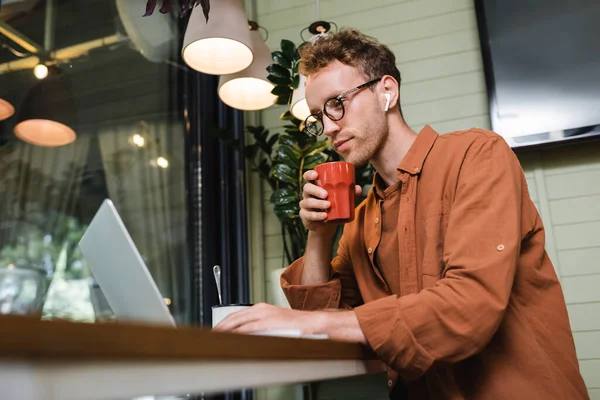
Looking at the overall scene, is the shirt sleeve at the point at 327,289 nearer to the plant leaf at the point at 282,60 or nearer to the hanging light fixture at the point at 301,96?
the hanging light fixture at the point at 301,96

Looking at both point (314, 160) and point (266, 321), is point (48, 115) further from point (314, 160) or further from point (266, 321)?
point (266, 321)

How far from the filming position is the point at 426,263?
120cm

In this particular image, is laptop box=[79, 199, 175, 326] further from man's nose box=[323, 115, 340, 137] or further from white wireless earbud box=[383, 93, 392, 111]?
white wireless earbud box=[383, 93, 392, 111]

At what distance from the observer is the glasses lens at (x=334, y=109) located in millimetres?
1549

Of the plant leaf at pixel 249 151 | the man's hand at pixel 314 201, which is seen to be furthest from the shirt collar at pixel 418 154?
the plant leaf at pixel 249 151

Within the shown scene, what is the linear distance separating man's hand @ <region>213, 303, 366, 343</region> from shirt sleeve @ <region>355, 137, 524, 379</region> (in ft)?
0.08

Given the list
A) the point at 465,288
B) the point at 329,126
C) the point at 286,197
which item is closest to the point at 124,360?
the point at 465,288

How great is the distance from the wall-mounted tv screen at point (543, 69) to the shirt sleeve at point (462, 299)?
1.31 m

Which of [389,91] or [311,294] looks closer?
[311,294]

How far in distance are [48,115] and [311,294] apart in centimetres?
112

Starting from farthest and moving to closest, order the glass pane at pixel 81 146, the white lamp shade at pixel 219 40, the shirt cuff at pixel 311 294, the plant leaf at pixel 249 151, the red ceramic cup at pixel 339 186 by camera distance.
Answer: the plant leaf at pixel 249 151 < the white lamp shade at pixel 219 40 < the glass pane at pixel 81 146 < the shirt cuff at pixel 311 294 < the red ceramic cup at pixel 339 186

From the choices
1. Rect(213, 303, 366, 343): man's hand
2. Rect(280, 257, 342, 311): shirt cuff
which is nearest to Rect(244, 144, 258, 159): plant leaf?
Rect(280, 257, 342, 311): shirt cuff

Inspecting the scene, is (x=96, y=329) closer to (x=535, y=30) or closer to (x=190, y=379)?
(x=190, y=379)

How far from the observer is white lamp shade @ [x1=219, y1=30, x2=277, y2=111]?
2.29 m
